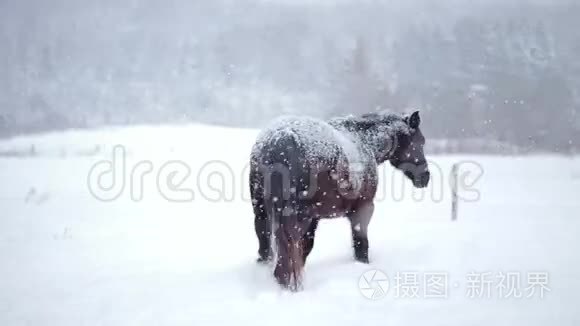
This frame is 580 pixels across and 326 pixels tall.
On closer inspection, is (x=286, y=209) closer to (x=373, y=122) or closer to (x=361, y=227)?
(x=361, y=227)

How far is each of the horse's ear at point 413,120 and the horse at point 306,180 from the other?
0.37 meters

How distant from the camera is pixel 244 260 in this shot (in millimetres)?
5414

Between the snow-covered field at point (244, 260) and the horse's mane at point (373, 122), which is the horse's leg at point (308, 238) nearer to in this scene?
the snow-covered field at point (244, 260)

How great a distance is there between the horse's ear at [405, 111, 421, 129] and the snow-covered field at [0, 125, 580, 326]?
1.78m

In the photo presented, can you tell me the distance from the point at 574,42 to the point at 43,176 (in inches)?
1240

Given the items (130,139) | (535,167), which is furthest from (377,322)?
(130,139)

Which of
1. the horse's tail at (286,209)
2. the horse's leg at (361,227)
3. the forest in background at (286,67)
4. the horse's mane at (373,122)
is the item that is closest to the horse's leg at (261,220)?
the horse's tail at (286,209)

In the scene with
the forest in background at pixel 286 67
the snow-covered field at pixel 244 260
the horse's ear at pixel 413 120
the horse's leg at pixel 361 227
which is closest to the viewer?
the snow-covered field at pixel 244 260

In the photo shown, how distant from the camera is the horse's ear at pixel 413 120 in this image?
545cm

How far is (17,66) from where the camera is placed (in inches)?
1020

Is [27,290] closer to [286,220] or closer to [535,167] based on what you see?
[286,220]

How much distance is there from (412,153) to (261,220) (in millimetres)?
2550

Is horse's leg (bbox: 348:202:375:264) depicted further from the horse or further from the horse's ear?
the horse's ear

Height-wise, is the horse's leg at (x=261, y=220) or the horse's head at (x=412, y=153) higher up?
the horse's head at (x=412, y=153)
